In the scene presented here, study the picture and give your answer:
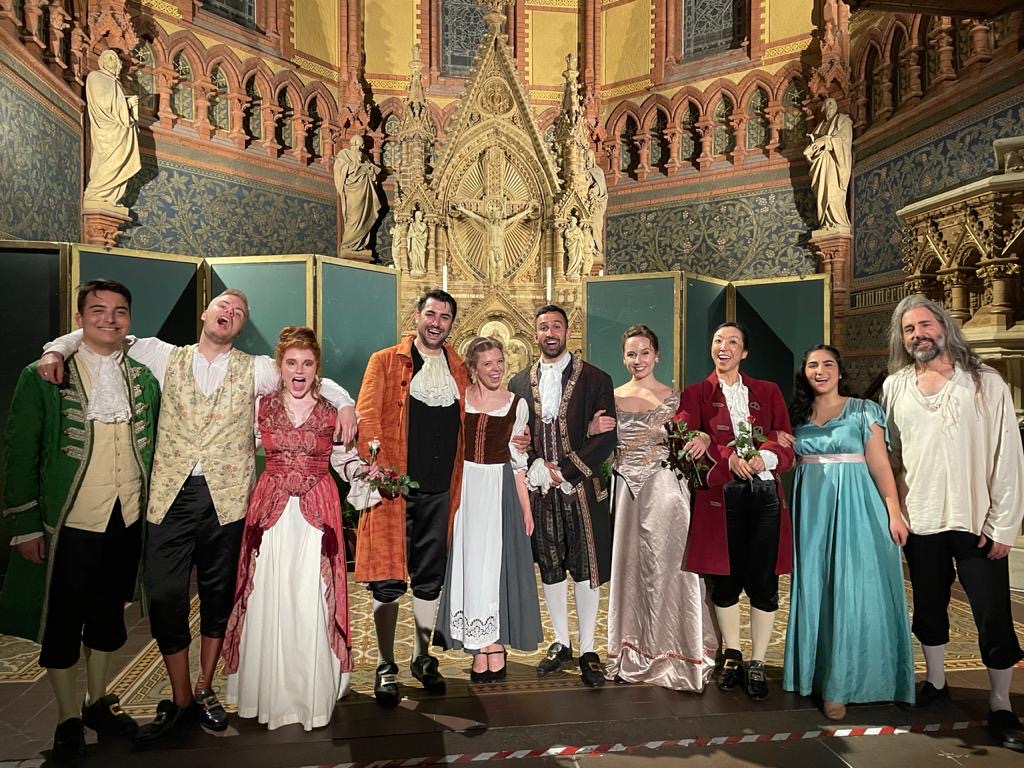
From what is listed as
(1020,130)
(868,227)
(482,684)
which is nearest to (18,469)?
(482,684)

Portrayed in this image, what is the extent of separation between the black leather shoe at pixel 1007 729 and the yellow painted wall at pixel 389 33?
9.27 metres

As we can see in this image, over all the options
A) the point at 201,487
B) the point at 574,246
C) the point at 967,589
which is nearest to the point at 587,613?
the point at 967,589

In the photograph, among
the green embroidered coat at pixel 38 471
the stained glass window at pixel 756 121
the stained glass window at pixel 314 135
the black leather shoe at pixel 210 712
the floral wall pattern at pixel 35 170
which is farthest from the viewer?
the stained glass window at pixel 314 135

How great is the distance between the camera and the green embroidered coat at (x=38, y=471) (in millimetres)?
2527

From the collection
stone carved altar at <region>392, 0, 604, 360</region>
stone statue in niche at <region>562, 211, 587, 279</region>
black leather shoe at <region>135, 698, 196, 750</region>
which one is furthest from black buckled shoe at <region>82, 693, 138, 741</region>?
stone statue in niche at <region>562, 211, 587, 279</region>

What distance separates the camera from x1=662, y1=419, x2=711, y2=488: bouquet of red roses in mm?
2973

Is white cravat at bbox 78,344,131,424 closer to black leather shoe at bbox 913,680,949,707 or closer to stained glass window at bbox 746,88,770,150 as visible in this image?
black leather shoe at bbox 913,680,949,707

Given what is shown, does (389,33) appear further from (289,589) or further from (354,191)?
(289,589)

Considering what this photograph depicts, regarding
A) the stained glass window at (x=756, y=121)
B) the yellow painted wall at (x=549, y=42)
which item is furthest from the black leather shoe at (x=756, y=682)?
the yellow painted wall at (x=549, y=42)

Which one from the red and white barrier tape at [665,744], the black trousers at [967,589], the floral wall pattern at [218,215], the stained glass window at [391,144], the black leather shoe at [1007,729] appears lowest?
the red and white barrier tape at [665,744]

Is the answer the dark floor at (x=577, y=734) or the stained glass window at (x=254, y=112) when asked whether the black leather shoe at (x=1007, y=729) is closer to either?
the dark floor at (x=577, y=734)

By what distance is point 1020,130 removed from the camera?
5.52 metres

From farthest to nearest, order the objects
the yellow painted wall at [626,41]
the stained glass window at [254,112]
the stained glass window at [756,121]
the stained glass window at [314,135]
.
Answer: the yellow painted wall at [626,41]
the stained glass window at [314,135]
the stained glass window at [756,121]
the stained glass window at [254,112]

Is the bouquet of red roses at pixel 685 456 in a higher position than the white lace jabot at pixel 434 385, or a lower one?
lower
